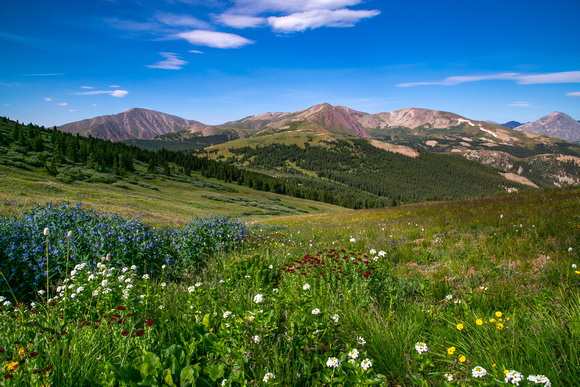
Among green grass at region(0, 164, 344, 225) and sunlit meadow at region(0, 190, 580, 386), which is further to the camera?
green grass at region(0, 164, 344, 225)

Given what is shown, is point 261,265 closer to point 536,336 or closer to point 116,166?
point 536,336

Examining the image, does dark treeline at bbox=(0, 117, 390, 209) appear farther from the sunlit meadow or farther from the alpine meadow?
the sunlit meadow

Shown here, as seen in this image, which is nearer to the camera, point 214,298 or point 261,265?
point 214,298

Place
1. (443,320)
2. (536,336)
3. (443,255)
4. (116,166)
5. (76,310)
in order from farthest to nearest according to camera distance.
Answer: (116,166)
(443,255)
(76,310)
(443,320)
(536,336)

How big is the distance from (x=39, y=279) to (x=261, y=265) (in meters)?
4.83

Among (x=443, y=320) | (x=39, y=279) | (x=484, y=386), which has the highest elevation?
(x=484, y=386)

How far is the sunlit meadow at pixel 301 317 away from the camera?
91.3 inches

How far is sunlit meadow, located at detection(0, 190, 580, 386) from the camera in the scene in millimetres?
2318

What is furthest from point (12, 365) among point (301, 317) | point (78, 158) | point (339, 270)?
point (78, 158)

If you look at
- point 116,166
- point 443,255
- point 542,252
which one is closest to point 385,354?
point 443,255

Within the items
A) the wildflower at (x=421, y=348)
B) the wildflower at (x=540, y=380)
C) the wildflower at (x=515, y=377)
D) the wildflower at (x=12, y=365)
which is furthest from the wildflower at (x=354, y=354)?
the wildflower at (x=12, y=365)

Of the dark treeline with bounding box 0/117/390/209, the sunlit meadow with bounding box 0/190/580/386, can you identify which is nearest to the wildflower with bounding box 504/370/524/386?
the sunlit meadow with bounding box 0/190/580/386

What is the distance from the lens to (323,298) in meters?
4.00

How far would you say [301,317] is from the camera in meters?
2.96
